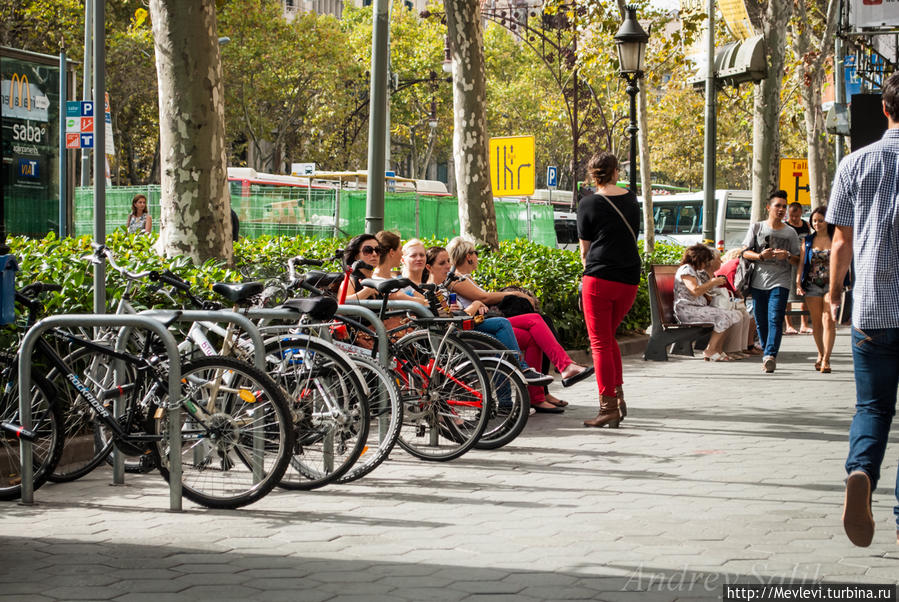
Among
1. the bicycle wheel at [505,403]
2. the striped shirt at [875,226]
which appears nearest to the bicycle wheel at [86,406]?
the bicycle wheel at [505,403]

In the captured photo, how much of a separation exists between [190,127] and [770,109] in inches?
677

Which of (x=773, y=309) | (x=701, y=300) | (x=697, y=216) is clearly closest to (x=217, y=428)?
(x=773, y=309)

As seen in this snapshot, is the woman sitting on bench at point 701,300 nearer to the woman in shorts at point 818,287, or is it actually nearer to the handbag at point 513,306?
the woman in shorts at point 818,287

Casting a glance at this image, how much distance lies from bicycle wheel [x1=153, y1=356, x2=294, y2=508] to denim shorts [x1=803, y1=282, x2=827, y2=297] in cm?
873

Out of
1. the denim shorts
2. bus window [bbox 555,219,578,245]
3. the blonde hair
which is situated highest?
bus window [bbox 555,219,578,245]

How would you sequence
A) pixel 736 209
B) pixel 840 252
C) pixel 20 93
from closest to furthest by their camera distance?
pixel 840 252 < pixel 20 93 < pixel 736 209

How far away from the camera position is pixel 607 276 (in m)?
9.06

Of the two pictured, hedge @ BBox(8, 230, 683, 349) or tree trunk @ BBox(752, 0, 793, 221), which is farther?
tree trunk @ BBox(752, 0, 793, 221)

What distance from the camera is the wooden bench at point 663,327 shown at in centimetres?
1419

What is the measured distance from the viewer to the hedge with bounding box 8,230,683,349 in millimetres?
8125

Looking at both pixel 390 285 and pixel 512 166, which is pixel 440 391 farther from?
pixel 512 166

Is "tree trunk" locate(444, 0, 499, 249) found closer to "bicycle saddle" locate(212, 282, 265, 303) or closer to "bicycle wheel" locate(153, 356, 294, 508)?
"bicycle saddle" locate(212, 282, 265, 303)

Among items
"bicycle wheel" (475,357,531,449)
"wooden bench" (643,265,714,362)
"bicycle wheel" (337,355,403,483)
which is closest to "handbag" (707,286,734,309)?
"wooden bench" (643,265,714,362)

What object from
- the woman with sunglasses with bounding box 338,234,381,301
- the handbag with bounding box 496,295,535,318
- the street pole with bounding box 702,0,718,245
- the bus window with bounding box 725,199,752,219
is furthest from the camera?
the bus window with bounding box 725,199,752,219
